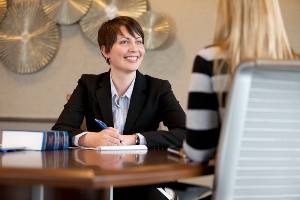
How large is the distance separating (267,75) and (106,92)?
1.33 metres

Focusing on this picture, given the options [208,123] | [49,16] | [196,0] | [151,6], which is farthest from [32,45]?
[208,123]

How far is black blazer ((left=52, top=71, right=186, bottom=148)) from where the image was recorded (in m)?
2.33

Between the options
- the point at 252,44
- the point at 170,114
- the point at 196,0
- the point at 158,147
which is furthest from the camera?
the point at 196,0

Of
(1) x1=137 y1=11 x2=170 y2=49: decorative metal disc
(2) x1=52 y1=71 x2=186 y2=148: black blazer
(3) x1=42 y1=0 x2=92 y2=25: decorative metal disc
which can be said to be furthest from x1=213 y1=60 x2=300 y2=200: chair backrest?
(3) x1=42 y1=0 x2=92 y2=25: decorative metal disc

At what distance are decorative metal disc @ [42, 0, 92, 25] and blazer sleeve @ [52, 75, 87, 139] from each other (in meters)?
1.70

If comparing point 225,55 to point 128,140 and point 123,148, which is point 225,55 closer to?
point 123,148

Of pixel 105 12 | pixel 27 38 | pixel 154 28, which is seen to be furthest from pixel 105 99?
pixel 27 38

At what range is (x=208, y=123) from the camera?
140 cm

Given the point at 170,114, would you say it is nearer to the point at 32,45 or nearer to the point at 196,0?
the point at 196,0

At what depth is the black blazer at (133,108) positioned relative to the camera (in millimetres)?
2334

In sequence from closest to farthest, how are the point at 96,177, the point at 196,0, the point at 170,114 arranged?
the point at 96,177 → the point at 170,114 → the point at 196,0

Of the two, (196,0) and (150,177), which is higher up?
(196,0)

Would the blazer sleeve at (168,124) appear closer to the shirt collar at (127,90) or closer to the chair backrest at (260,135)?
the shirt collar at (127,90)

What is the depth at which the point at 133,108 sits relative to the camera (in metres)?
2.35
